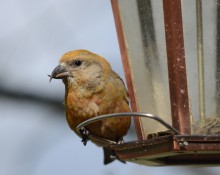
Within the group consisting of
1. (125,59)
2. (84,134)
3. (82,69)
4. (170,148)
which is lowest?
(84,134)

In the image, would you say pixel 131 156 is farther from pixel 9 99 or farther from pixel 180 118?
pixel 9 99

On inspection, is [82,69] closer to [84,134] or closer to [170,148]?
[84,134]

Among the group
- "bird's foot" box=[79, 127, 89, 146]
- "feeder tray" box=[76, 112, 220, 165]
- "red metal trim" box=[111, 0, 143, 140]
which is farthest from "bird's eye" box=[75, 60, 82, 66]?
"feeder tray" box=[76, 112, 220, 165]

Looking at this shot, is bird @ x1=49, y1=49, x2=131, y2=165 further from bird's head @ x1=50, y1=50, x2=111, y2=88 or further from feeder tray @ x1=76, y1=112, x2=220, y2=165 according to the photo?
feeder tray @ x1=76, y1=112, x2=220, y2=165

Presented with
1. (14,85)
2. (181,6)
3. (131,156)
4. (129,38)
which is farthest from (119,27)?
(14,85)

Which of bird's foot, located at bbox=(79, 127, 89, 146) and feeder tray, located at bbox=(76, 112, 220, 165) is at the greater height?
feeder tray, located at bbox=(76, 112, 220, 165)

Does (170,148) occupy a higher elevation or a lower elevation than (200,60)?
lower

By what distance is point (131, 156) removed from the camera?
387cm

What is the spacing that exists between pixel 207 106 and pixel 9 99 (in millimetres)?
2775

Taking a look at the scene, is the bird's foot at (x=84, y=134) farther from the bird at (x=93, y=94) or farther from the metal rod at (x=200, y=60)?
the metal rod at (x=200, y=60)

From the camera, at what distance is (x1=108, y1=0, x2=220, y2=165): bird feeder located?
146 inches

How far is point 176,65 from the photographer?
3773 mm

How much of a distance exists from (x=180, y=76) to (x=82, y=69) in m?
1.74

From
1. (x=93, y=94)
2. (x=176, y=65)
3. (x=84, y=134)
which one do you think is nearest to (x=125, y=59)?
(x=176, y=65)
